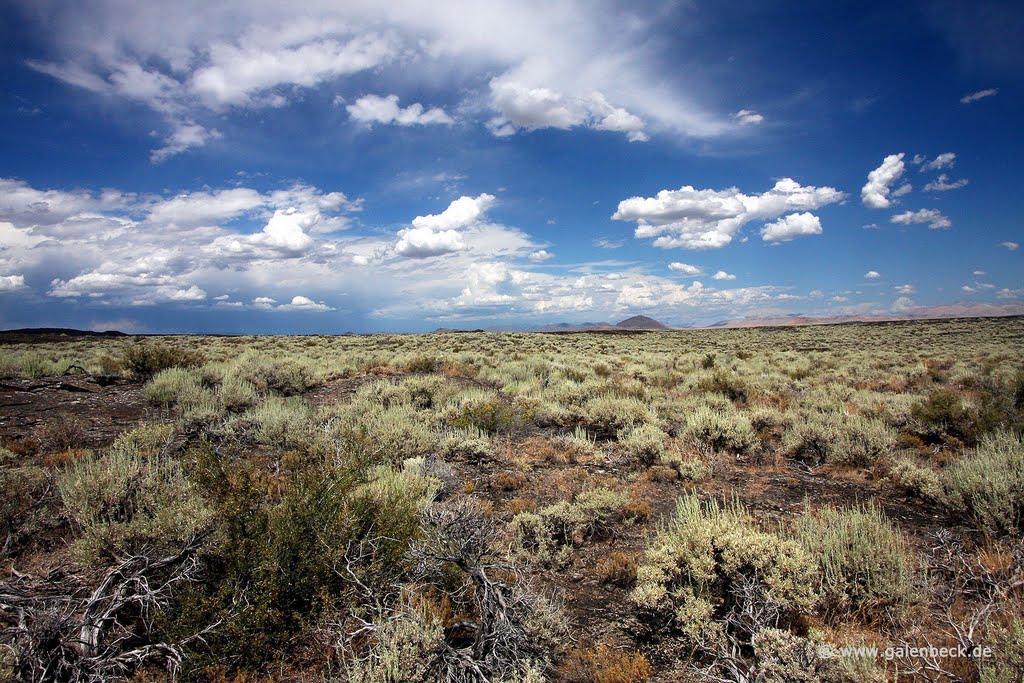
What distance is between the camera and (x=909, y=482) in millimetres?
6098

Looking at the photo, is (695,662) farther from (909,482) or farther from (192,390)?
(192,390)

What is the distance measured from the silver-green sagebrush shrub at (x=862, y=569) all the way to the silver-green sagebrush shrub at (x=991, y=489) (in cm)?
151

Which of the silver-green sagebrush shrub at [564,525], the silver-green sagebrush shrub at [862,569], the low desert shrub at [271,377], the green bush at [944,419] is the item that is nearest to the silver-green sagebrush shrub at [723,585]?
the silver-green sagebrush shrub at [862,569]

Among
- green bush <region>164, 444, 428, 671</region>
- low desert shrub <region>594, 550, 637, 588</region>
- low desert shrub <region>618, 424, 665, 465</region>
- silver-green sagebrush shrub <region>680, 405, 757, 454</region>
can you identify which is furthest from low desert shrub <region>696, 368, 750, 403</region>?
green bush <region>164, 444, 428, 671</region>

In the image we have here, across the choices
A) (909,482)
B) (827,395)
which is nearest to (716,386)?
(827,395)

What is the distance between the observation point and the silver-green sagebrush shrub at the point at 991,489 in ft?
16.2

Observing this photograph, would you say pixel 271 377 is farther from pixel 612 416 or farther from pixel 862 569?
pixel 862 569

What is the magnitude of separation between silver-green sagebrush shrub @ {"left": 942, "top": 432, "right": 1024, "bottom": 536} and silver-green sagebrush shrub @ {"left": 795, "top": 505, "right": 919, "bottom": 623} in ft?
4.95

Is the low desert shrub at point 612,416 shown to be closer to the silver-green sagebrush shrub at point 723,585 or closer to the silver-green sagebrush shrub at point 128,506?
the silver-green sagebrush shrub at point 723,585

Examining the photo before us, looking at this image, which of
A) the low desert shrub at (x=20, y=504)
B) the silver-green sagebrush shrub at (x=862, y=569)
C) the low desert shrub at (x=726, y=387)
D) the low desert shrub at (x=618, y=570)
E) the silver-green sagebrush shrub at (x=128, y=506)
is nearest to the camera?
the silver-green sagebrush shrub at (x=862, y=569)

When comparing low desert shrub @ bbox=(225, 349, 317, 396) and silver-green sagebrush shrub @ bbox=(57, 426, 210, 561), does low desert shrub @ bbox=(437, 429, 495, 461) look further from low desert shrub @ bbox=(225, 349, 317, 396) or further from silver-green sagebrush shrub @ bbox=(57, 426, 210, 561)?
low desert shrub @ bbox=(225, 349, 317, 396)

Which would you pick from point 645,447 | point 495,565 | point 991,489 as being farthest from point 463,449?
point 991,489

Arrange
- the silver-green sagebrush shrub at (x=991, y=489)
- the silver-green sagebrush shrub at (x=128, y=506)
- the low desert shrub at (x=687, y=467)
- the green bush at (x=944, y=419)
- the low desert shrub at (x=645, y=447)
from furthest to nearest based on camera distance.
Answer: the green bush at (x=944, y=419)
the low desert shrub at (x=645, y=447)
the low desert shrub at (x=687, y=467)
the silver-green sagebrush shrub at (x=991, y=489)
the silver-green sagebrush shrub at (x=128, y=506)

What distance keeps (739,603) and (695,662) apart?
702 millimetres
